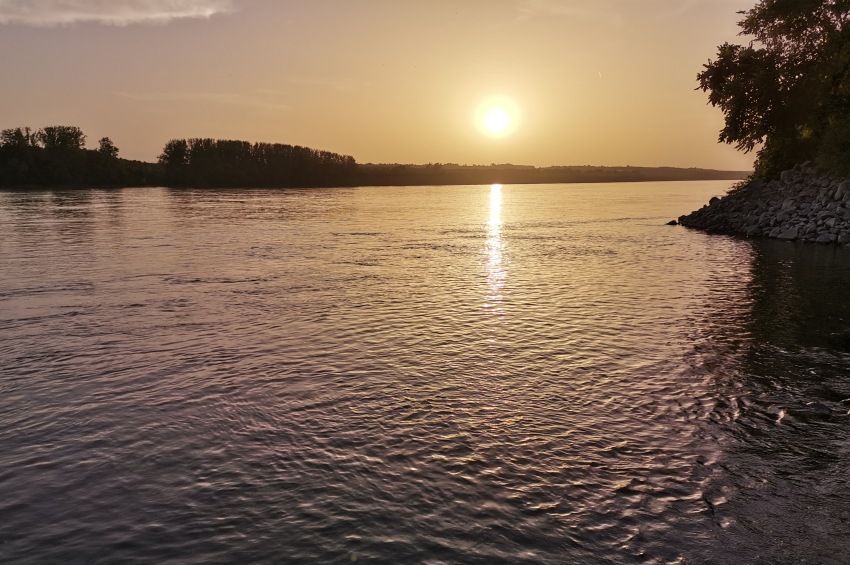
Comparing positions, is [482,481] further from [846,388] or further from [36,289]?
[36,289]


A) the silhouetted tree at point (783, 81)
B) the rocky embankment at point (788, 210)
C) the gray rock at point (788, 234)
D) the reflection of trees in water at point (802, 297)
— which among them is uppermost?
the silhouetted tree at point (783, 81)

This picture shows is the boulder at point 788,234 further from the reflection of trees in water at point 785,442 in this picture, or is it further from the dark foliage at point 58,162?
the dark foliage at point 58,162

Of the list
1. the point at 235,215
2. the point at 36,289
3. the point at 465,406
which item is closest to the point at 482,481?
the point at 465,406

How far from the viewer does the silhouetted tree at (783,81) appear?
5516 centimetres

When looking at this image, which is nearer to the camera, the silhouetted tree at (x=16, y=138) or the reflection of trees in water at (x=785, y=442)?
the reflection of trees in water at (x=785, y=442)

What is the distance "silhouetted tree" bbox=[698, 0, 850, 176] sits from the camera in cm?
5516

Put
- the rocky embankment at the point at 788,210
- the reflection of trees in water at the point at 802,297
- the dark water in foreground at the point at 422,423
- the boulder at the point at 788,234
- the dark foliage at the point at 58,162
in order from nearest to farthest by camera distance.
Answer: the dark water in foreground at the point at 422,423
the reflection of trees in water at the point at 802,297
the rocky embankment at the point at 788,210
the boulder at the point at 788,234
the dark foliage at the point at 58,162

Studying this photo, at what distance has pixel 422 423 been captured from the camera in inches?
496

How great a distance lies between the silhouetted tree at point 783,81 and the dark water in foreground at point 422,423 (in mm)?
37901

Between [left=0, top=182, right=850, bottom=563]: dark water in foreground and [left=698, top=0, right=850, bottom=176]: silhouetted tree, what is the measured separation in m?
37.9

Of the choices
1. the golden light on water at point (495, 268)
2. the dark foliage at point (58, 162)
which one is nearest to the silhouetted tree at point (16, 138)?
the dark foliage at point (58, 162)

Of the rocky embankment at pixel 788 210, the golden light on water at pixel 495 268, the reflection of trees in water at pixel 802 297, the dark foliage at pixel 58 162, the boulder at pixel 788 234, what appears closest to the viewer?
the reflection of trees in water at pixel 802 297

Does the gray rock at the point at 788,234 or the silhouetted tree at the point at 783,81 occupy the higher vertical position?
the silhouetted tree at the point at 783,81

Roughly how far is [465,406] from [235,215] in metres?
71.8
